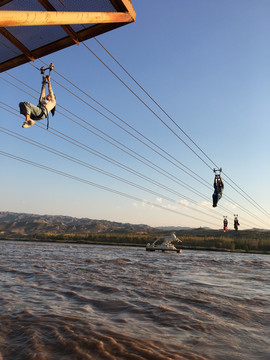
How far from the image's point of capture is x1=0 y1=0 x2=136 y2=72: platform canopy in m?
3.56

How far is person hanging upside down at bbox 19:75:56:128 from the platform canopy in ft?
3.15

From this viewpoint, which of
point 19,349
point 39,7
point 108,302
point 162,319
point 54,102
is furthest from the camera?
point 54,102

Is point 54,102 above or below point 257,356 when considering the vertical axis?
above

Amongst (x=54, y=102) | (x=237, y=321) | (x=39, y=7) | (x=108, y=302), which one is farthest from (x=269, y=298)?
(x=39, y=7)

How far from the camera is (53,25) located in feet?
17.8

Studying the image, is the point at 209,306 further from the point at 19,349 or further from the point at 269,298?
the point at 19,349

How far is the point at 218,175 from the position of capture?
1035 inches

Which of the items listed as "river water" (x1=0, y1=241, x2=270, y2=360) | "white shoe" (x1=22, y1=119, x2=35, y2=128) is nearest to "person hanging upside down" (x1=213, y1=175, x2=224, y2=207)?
"river water" (x1=0, y1=241, x2=270, y2=360)

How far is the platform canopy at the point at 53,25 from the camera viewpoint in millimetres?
3561

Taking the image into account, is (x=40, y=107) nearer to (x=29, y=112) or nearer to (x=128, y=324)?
(x=29, y=112)

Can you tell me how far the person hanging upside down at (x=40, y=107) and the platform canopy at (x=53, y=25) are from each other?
3.15 feet

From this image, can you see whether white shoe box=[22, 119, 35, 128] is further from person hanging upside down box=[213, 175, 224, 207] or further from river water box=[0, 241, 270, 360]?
person hanging upside down box=[213, 175, 224, 207]

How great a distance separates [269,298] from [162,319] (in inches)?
185

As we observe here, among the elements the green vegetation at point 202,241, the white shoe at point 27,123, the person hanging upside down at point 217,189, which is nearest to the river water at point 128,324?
the white shoe at point 27,123
